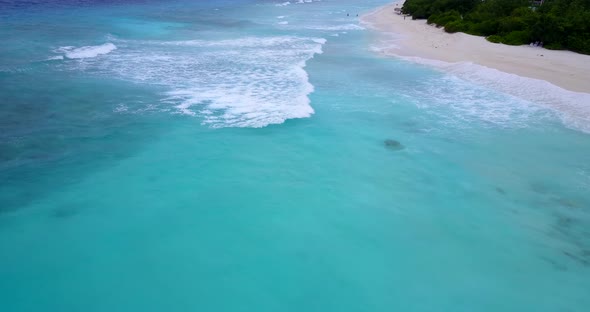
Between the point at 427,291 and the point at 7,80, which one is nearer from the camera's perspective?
the point at 427,291

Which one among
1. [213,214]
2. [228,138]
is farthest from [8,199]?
[228,138]

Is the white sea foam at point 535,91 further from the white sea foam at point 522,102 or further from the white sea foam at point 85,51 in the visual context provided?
the white sea foam at point 85,51

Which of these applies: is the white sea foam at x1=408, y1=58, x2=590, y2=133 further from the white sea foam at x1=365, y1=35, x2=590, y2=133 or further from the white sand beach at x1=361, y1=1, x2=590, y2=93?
the white sand beach at x1=361, y1=1, x2=590, y2=93

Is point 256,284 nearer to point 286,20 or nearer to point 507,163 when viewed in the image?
point 507,163

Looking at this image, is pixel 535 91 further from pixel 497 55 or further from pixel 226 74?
pixel 226 74

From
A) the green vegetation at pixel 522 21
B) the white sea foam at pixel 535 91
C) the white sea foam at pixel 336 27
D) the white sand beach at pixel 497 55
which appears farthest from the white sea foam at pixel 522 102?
the white sea foam at pixel 336 27

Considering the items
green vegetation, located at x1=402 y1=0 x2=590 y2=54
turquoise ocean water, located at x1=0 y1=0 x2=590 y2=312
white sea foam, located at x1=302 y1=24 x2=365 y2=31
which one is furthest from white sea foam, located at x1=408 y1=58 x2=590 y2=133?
white sea foam, located at x1=302 y1=24 x2=365 y2=31
